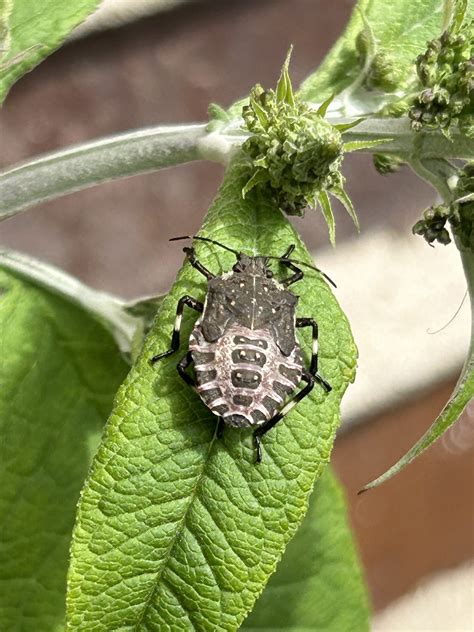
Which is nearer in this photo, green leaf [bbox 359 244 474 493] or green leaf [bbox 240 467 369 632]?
green leaf [bbox 359 244 474 493]

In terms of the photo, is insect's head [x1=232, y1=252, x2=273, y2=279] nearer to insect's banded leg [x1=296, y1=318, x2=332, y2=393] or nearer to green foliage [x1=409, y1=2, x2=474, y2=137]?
insect's banded leg [x1=296, y1=318, x2=332, y2=393]

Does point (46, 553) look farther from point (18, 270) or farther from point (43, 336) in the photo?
point (18, 270)

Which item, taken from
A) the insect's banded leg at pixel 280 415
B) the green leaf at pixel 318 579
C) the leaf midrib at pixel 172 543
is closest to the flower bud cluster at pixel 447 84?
the insect's banded leg at pixel 280 415

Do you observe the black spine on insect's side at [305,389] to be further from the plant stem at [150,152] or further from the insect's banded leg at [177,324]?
the plant stem at [150,152]

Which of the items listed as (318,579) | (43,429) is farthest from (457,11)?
(318,579)

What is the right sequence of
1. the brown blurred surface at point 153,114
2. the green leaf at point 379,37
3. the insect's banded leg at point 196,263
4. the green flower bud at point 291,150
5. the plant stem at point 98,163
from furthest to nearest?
1. the brown blurred surface at point 153,114
2. the green leaf at point 379,37
3. the plant stem at point 98,163
4. the insect's banded leg at point 196,263
5. the green flower bud at point 291,150

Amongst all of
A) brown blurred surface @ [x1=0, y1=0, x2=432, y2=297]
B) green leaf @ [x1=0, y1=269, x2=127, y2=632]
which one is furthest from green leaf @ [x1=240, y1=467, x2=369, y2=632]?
brown blurred surface @ [x1=0, y1=0, x2=432, y2=297]

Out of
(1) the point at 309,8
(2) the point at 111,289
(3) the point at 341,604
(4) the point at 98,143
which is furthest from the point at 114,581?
(1) the point at 309,8
